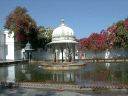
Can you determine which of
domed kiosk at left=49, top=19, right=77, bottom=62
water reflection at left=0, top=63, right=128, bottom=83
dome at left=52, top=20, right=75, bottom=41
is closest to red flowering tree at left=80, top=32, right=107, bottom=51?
domed kiosk at left=49, top=19, right=77, bottom=62

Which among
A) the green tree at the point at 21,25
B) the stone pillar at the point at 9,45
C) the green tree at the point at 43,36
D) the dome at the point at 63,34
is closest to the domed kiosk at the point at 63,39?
the dome at the point at 63,34

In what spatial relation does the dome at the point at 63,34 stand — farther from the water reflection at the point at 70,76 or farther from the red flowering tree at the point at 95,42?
the red flowering tree at the point at 95,42

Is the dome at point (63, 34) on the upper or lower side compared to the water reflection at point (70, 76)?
upper

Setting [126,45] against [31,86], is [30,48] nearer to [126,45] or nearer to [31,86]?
[126,45]

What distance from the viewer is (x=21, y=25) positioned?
51.7 metres

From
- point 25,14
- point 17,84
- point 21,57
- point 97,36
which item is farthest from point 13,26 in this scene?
point 17,84

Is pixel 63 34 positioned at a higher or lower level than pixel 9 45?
lower

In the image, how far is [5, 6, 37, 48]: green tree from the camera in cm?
5144

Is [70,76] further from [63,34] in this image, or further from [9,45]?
[9,45]

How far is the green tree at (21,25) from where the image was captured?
5144 cm

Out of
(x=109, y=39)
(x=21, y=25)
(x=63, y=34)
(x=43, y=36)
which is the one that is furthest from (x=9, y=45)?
(x=63, y=34)

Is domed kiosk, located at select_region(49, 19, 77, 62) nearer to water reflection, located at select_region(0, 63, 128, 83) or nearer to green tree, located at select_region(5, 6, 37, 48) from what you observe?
water reflection, located at select_region(0, 63, 128, 83)

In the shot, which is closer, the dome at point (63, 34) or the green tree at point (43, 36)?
the dome at point (63, 34)

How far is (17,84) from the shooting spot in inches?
605
